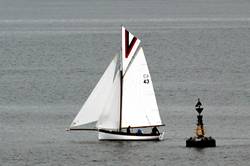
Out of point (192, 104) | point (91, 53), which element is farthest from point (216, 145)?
point (91, 53)

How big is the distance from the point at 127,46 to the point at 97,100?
4.39 metres

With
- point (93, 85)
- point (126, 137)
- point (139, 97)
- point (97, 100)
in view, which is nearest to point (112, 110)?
point (97, 100)

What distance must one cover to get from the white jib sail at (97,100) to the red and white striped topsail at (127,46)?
0.89 metres

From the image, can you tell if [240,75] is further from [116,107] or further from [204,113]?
[116,107]

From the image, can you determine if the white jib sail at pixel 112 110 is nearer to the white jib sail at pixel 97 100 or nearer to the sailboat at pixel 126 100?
the sailboat at pixel 126 100

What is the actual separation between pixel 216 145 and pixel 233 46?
102 m

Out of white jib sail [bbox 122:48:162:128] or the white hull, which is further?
white jib sail [bbox 122:48:162:128]

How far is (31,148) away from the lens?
7894 centimetres

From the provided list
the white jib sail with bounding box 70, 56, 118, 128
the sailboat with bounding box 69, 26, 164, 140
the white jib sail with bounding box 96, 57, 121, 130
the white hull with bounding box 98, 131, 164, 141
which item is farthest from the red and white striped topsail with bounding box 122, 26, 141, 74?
the white hull with bounding box 98, 131, 164, 141

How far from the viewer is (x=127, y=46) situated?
263ft

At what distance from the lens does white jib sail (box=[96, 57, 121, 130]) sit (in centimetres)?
7950

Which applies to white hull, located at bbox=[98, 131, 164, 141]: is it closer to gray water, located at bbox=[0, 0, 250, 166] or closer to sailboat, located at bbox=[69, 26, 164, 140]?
sailboat, located at bbox=[69, 26, 164, 140]

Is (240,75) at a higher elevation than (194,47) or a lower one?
lower

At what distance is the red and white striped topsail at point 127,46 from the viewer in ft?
262
